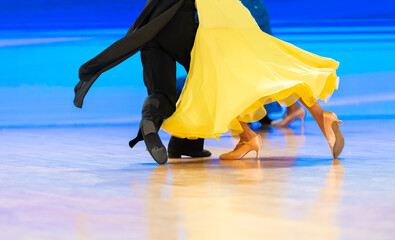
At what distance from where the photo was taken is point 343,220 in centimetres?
171

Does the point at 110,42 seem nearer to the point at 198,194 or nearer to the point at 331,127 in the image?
the point at 331,127

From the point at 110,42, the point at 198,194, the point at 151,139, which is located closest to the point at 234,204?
the point at 198,194

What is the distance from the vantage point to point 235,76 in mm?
2855

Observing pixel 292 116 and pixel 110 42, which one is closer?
pixel 292 116

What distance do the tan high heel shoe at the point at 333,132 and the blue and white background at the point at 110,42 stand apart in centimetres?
322

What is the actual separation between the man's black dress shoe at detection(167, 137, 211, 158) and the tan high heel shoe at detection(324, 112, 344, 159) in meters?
0.61

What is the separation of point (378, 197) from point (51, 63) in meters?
5.02

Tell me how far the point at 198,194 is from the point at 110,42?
471 centimetres

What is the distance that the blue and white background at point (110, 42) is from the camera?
20.9 ft

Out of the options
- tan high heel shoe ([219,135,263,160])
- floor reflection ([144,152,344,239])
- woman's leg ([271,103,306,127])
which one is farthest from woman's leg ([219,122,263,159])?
woman's leg ([271,103,306,127])

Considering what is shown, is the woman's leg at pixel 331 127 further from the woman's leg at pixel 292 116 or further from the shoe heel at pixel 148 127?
the woman's leg at pixel 292 116

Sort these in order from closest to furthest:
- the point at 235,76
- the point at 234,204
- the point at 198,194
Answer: the point at 234,204
the point at 198,194
the point at 235,76

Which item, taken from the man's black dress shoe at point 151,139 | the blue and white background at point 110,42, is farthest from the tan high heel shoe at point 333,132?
the blue and white background at point 110,42

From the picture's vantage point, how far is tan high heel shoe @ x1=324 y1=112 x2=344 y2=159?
2.96 metres
